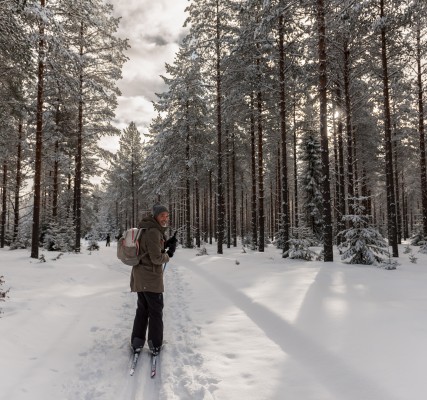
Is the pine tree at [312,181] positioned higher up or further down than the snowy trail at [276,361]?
higher up

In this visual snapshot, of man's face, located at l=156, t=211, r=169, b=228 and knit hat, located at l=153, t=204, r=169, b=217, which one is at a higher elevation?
knit hat, located at l=153, t=204, r=169, b=217

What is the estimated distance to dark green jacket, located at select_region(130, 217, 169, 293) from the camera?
448 centimetres

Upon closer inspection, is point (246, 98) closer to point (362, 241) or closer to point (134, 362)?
point (362, 241)

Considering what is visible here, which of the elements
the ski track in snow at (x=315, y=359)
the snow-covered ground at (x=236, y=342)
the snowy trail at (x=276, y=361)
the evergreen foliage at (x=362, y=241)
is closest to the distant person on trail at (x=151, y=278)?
the snow-covered ground at (x=236, y=342)

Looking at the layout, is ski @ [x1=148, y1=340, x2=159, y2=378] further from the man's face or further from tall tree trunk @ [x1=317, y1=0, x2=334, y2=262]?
tall tree trunk @ [x1=317, y1=0, x2=334, y2=262]

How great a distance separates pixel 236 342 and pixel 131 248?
7.31 ft

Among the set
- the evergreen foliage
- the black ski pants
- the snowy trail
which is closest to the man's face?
the black ski pants

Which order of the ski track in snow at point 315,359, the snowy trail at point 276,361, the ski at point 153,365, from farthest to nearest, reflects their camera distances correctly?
the ski at point 153,365, the snowy trail at point 276,361, the ski track in snow at point 315,359

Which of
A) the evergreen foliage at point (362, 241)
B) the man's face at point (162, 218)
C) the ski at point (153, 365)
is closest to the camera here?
the ski at point (153, 365)

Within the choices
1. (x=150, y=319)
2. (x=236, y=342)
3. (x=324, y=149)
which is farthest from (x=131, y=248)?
(x=324, y=149)

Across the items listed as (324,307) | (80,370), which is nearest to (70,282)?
(80,370)

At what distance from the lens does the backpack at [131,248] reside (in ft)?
14.9

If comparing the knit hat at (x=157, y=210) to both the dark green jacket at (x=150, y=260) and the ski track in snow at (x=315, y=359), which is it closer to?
the dark green jacket at (x=150, y=260)

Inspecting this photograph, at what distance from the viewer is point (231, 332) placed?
5262mm
